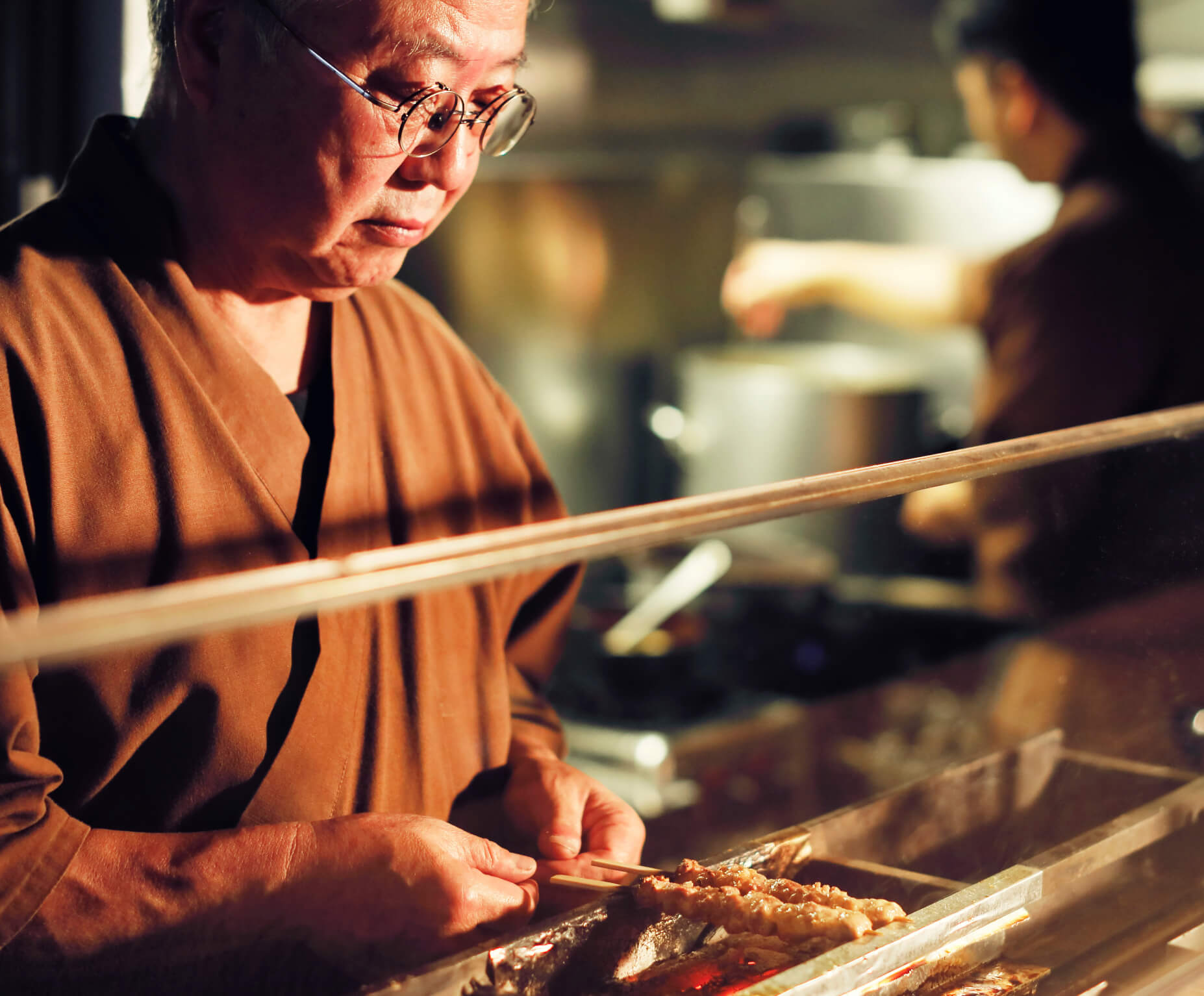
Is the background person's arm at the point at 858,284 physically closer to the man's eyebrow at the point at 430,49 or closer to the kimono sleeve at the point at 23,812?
the man's eyebrow at the point at 430,49

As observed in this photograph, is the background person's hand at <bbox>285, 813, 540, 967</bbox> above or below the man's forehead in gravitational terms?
below

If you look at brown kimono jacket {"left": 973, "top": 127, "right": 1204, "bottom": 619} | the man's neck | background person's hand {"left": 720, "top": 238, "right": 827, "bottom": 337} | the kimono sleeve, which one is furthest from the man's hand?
background person's hand {"left": 720, "top": 238, "right": 827, "bottom": 337}

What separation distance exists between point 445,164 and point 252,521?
355mm

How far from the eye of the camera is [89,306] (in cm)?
105

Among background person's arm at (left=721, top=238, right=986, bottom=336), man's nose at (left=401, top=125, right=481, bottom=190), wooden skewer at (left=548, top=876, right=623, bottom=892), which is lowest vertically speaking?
wooden skewer at (left=548, top=876, right=623, bottom=892)

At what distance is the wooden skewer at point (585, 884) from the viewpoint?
39.1 inches

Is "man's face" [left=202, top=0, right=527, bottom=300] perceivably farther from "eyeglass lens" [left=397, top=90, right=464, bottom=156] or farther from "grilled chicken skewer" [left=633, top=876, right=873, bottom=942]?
"grilled chicken skewer" [left=633, top=876, right=873, bottom=942]

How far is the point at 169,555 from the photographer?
3.36 feet

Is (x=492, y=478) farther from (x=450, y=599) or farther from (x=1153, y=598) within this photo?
(x=1153, y=598)

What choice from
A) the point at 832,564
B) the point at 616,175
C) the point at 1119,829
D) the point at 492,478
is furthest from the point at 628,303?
the point at 1119,829

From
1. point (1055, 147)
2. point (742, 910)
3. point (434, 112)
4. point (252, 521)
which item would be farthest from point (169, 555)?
point (1055, 147)

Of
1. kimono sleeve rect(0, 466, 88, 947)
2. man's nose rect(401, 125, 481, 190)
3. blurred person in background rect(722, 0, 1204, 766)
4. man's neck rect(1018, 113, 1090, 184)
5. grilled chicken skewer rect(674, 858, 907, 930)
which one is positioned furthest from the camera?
man's neck rect(1018, 113, 1090, 184)

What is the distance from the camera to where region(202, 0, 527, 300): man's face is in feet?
3.41

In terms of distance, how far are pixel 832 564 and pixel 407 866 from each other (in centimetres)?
198
